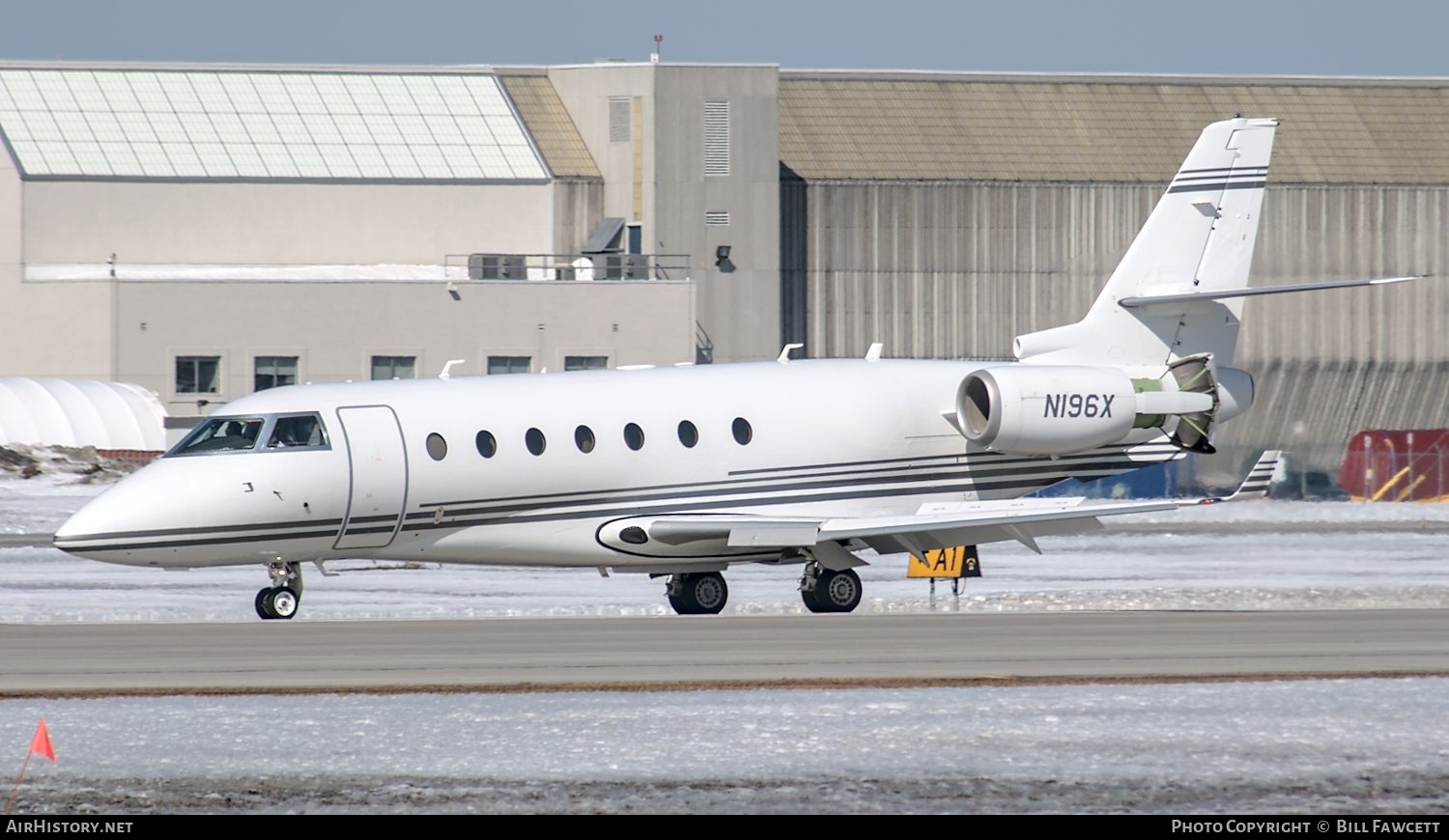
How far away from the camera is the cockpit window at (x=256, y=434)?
82.7ft

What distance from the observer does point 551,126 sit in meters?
68.1

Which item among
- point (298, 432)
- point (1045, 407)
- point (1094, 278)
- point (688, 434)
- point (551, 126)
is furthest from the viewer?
point (1094, 278)

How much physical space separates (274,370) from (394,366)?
3107 mm

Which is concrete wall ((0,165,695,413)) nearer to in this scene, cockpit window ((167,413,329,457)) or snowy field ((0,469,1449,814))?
cockpit window ((167,413,329,457))

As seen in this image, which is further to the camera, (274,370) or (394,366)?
(394,366)

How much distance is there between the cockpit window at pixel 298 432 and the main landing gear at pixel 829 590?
20.0 ft

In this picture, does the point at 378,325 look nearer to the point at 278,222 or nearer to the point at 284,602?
the point at 278,222

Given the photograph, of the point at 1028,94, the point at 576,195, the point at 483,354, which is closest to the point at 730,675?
the point at 483,354

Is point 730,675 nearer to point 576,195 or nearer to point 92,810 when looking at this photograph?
point 92,810

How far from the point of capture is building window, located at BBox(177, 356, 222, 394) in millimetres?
58781

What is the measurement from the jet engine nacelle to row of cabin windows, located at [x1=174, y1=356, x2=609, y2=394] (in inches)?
1194

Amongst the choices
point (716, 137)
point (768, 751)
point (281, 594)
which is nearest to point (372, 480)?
point (281, 594)

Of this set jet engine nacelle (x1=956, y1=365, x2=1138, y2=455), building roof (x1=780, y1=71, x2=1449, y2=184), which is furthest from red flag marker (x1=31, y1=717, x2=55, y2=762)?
building roof (x1=780, y1=71, x2=1449, y2=184)

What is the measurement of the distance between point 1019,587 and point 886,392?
4.45m
